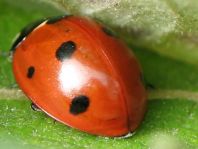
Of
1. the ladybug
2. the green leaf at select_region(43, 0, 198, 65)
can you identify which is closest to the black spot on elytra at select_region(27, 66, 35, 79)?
the ladybug

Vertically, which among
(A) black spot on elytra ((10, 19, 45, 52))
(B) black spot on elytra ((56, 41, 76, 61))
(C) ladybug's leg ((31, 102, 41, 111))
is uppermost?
(B) black spot on elytra ((56, 41, 76, 61))

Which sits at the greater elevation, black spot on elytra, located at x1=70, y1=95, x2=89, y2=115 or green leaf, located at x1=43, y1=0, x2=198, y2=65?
green leaf, located at x1=43, y1=0, x2=198, y2=65

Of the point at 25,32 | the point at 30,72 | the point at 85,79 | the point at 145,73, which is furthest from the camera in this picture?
the point at 145,73

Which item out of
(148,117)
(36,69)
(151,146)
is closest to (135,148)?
(151,146)

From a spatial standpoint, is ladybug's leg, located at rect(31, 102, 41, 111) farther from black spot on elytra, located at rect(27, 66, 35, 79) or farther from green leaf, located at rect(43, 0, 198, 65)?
green leaf, located at rect(43, 0, 198, 65)

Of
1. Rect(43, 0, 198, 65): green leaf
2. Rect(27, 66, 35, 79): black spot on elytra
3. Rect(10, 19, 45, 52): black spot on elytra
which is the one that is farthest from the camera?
Rect(10, 19, 45, 52): black spot on elytra

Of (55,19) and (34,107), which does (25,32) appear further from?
(34,107)

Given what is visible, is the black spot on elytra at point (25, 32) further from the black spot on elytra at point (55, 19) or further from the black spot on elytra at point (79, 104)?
the black spot on elytra at point (79, 104)

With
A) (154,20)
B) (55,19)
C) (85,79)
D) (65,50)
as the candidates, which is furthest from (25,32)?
(154,20)
